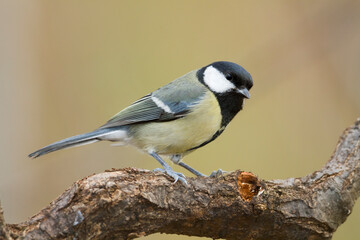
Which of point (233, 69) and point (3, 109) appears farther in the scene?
point (3, 109)

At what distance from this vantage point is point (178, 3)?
13.0 ft

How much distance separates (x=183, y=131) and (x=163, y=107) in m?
0.19

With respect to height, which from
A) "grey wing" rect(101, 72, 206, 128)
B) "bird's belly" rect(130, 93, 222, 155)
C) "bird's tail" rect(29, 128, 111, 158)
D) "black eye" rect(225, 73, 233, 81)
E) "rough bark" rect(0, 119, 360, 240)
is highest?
"black eye" rect(225, 73, 233, 81)

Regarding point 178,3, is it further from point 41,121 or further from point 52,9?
point 41,121

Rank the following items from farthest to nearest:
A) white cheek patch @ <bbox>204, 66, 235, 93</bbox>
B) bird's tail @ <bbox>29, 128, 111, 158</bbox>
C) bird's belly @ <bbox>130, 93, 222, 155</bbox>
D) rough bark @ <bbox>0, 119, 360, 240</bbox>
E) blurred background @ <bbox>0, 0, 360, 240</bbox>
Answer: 1. blurred background @ <bbox>0, 0, 360, 240</bbox>
2. white cheek patch @ <bbox>204, 66, 235, 93</bbox>
3. bird's belly @ <bbox>130, 93, 222, 155</bbox>
4. bird's tail @ <bbox>29, 128, 111, 158</bbox>
5. rough bark @ <bbox>0, 119, 360, 240</bbox>

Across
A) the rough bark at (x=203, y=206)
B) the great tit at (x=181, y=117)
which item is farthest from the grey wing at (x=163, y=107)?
the rough bark at (x=203, y=206)

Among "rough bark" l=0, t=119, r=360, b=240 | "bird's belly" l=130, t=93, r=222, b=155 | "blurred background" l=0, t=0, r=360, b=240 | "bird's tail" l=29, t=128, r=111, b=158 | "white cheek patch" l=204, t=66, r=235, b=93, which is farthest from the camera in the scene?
"blurred background" l=0, t=0, r=360, b=240

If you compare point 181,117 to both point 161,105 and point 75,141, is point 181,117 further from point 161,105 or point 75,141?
point 75,141

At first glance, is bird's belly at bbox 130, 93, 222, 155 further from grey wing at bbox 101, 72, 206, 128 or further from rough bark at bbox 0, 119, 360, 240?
rough bark at bbox 0, 119, 360, 240

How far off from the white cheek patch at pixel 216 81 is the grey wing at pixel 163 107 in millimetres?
54

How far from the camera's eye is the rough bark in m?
1.40

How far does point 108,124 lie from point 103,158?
936 millimetres

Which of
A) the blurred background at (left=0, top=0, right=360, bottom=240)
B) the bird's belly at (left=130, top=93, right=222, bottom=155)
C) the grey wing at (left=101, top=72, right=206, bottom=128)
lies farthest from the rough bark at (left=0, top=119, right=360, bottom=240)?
the blurred background at (left=0, top=0, right=360, bottom=240)

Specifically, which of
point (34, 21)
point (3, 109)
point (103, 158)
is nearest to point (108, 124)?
point (103, 158)
